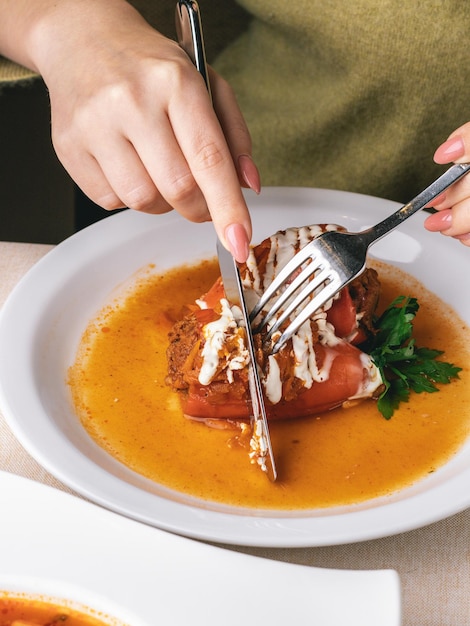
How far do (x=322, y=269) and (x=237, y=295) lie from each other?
0.22 m

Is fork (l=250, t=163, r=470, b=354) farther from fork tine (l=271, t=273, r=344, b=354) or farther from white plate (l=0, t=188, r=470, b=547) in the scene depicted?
white plate (l=0, t=188, r=470, b=547)

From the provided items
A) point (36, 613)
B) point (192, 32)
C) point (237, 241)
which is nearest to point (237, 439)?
point (237, 241)

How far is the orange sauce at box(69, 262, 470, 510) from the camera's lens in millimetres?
1656

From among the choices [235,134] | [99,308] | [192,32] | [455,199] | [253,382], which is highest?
[192,32]

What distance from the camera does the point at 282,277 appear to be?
1865mm

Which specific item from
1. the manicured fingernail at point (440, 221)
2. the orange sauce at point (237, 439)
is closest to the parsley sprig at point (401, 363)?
the orange sauce at point (237, 439)

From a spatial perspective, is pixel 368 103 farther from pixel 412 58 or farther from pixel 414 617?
pixel 414 617

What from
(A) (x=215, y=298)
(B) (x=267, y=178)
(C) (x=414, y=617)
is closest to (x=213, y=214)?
(A) (x=215, y=298)

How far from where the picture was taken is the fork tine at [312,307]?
69.8 inches

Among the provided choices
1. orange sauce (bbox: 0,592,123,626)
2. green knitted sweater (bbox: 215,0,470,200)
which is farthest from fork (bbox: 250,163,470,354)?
green knitted sweater (bbox: 215,0,470,200)

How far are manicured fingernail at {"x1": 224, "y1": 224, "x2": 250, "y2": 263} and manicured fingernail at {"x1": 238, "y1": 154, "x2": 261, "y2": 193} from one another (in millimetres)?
293

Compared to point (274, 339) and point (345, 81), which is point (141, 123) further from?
point (345, 81)

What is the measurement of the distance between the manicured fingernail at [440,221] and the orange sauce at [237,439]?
294mm

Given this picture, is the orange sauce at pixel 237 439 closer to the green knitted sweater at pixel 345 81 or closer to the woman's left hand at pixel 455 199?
the woman's left hand at pixel 455 199
